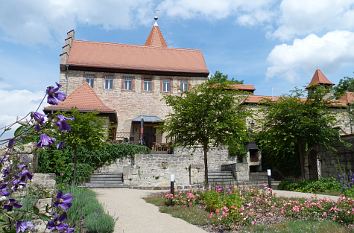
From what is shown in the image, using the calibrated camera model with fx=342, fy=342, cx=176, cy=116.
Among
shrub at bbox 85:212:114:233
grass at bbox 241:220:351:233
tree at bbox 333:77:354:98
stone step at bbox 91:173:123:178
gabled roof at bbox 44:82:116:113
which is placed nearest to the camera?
shrub at bbox 85:212:114:233

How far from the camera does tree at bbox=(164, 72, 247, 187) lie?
580 inches

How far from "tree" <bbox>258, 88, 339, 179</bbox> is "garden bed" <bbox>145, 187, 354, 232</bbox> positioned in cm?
685

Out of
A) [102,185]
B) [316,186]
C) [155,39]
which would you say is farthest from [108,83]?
[316,186]

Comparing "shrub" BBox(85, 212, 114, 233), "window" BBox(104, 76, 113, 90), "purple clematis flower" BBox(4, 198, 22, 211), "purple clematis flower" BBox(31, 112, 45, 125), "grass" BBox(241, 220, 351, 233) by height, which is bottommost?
"grass" BBox(241, 220, 351, 233)

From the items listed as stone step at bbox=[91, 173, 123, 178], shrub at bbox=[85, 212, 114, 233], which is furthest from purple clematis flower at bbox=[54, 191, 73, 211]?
stone step at bbox=[91, 173, 123, 178]

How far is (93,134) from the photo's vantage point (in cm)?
1394

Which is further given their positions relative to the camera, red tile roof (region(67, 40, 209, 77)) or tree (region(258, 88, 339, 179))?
red tile roof (region(67, 40, 209, 77))

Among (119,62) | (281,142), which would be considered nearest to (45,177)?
(281,142)

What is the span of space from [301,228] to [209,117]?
8.18 m

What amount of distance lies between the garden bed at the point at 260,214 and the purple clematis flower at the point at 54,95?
5.94m

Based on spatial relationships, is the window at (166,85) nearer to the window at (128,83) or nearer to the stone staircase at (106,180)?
the window at (128,83)

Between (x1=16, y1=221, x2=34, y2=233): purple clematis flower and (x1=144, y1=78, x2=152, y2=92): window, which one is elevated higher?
(x1=144, y1=78, x2=152, y2=92): window

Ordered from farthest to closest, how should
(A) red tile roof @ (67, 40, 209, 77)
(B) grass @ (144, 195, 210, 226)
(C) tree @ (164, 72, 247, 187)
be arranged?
1. (A) red tile roof @ (67, 40, 209, 77)
2. (C) tree @ (164, 72, 247, 187)
3. (B) grass @ (144, 195, 210, 226)

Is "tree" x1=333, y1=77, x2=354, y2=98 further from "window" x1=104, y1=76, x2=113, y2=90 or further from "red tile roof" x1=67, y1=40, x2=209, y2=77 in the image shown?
"window" x1=104, y1=76, x2=113, y2=90
